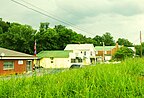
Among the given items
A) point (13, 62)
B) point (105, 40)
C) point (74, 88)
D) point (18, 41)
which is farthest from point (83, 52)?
point (74, 88)

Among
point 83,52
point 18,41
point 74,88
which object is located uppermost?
point 18,41

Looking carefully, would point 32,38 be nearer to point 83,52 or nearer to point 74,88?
point 83,52

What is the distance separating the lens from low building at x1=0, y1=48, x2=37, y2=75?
115 feet

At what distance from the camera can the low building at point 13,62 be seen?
3500 cm

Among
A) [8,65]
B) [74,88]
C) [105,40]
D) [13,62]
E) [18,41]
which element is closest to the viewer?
[74,88]

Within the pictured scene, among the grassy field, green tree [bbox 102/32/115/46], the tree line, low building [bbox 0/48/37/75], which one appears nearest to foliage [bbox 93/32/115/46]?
green tree [bbox 102/32/115/46]

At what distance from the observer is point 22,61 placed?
3953cm

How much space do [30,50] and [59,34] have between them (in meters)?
10.7

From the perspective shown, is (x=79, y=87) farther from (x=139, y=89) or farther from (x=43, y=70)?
(x=43, y=70)

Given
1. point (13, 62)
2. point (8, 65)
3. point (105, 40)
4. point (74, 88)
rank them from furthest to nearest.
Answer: point (105, 40) < point (13, 62) < point (8, 65) < point (74, 88)

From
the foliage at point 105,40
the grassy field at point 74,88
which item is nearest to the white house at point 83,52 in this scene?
the foliage at point 105,40

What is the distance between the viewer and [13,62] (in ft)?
123

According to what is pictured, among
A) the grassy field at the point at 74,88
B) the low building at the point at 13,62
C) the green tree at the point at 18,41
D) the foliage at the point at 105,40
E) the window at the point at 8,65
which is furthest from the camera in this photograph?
the foliage at the point at 105,40

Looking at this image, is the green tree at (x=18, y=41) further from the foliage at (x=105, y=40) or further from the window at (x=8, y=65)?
the foliage at (x=105, y=40)
